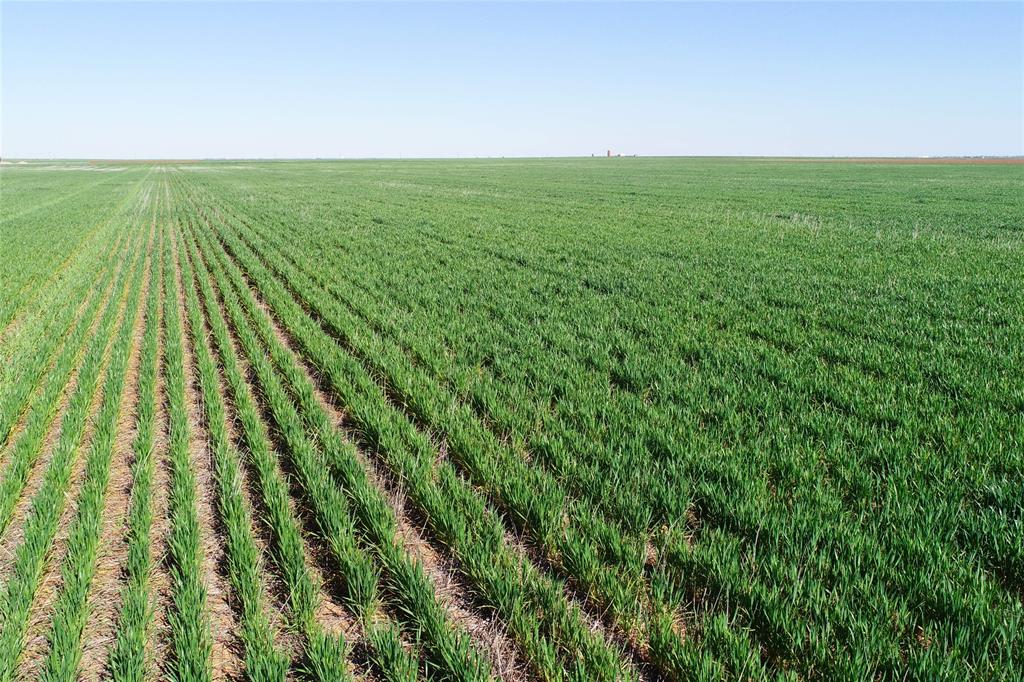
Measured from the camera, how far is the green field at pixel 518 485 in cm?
314

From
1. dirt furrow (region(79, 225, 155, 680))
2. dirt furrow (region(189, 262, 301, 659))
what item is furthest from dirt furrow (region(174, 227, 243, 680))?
dirt furrow (region(79, 225, 155, 680))

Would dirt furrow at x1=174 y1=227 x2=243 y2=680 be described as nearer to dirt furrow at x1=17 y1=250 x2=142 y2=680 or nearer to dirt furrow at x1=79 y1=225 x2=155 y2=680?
Answer: dirt furrow at x1=79 y1=225 x2=155 y2=680

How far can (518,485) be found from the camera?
459 centimetres

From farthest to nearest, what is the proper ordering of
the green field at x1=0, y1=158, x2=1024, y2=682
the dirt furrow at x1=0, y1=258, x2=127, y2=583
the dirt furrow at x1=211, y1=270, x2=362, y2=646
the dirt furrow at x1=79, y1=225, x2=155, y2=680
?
1. the dirt furrow at x1=0, y1=258, x2=127, y2=583
2. the dirt furrow at x1=211, y1=270, x2=362, y2=646
3. the dirt furrow at x1=79, y1=225, x2=155, y2=680
4. the green field at x1=0, y1=158, x2=1024, y2=682

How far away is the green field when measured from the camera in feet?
10.3

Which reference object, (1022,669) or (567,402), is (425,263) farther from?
(1022,669)

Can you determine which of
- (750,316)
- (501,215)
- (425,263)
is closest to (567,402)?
(750,316)

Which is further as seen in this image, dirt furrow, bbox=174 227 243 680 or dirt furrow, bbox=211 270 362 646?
dirt furrow, bbox=211 270 362 646

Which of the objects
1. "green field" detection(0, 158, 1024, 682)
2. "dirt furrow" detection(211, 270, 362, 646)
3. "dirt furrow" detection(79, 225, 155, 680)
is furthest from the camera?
"dirt furrow" detection(211, 270, 362, 646)

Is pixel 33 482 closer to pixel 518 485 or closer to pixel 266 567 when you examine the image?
pixel 266 567

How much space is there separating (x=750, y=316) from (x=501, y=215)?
19835mm

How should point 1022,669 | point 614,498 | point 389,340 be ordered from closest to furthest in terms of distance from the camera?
point 1022,669 → point 614,498 → point 389,340

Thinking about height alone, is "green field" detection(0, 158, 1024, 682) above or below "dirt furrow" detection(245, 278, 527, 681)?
above

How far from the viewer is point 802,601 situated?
129 inches
